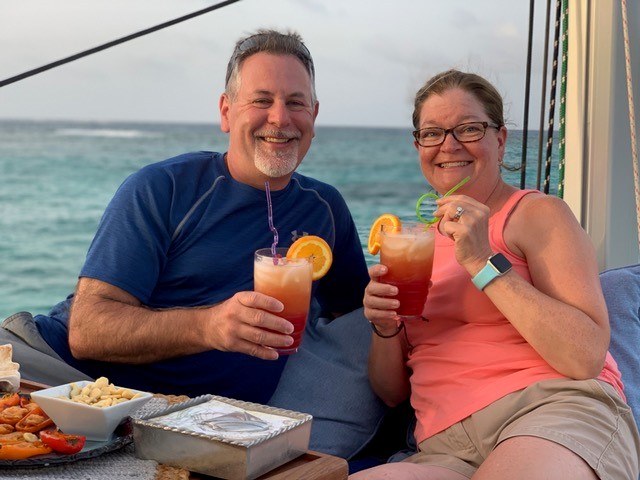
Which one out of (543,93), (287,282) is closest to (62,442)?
(287,282)

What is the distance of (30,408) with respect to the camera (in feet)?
5.40

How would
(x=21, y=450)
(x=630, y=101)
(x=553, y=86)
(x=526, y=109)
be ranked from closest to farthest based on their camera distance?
1. (x=21, y=450)
2. (x=630, y=101)
3. (x=526, y=109)
4. (x=553, y=86)

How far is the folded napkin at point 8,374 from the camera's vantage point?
1871 mm

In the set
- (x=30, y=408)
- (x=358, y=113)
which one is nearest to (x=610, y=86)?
(x=30, y=408)

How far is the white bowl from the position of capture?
1559mm

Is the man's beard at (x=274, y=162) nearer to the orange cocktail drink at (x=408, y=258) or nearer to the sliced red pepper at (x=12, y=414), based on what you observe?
the orange cocktail drink at (x=408, y=258)

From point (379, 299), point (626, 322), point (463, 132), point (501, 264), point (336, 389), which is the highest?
point (463, 132)

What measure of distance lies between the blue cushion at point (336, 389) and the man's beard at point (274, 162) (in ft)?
1.72

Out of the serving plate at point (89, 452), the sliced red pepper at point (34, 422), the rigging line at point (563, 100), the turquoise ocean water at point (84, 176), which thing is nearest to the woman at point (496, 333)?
the serving plate at point (89, 452)

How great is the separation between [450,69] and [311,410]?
1.09m

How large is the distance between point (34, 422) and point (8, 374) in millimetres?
328

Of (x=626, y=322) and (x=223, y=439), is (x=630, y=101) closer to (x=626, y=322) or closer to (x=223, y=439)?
(x=626, y=322)

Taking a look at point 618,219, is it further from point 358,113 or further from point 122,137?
point 122,137

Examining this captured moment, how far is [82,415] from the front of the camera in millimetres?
1567
